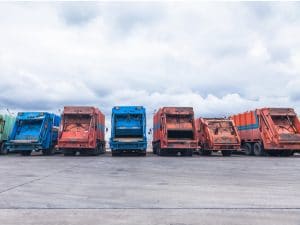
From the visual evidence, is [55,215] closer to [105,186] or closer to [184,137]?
[105,186]

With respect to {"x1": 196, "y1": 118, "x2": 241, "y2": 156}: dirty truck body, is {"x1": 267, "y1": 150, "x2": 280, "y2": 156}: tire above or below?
below

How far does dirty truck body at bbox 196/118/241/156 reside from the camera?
77.2ft

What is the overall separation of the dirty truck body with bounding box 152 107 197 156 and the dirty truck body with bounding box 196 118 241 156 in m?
1.49

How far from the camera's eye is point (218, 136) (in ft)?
78.2

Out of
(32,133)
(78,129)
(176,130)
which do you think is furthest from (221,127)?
(32,133)

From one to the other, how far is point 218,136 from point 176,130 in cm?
274

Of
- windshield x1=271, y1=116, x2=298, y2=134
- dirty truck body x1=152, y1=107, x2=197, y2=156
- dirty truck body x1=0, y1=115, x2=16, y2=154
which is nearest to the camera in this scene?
dirty truck body x1=152, y1=107, x2=197, y2=156

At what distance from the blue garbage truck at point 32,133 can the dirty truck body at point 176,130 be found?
23.0ft

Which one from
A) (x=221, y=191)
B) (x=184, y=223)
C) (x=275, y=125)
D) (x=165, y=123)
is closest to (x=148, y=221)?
(x=184, y=223)

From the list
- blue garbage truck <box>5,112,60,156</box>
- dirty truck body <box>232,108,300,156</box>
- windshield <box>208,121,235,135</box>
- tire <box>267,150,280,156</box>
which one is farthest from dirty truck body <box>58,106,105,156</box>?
tire <box>267,150,280,156</box>

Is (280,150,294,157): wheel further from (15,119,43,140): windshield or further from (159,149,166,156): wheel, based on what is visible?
(15,119,43,140): windshield

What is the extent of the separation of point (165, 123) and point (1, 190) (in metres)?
15.4

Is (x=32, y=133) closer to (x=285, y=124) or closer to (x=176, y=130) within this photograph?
(x=176, y=130)

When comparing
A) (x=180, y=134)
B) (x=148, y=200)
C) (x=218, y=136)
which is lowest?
(x=148, y=200)
